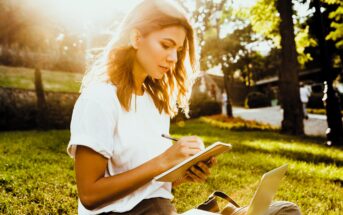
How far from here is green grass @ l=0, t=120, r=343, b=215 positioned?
16.1 feet

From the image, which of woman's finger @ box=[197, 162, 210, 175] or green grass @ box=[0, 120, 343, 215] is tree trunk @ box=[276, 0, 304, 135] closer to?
green grass @ box=[0, 120, 343, 215]

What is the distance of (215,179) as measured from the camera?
6.45 metres

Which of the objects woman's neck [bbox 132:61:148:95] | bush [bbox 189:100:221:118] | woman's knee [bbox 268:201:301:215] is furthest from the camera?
bush [bbox 189:100:221:118]

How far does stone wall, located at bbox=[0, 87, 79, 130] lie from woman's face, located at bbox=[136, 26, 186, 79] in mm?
12891

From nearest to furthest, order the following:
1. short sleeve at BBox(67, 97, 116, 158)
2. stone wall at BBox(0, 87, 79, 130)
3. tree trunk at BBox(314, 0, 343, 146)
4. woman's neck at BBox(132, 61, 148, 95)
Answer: short sleeve at BBox(67, 97, 116, 158), woman's neck at BBox(132, 61, 148, 95), tree trunk at BBox(314, 0, 343, 146), stone wall at BBox(0, 87, 79, 130)

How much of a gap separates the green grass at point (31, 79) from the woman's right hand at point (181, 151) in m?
14.8

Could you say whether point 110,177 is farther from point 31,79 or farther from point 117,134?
point 31,79

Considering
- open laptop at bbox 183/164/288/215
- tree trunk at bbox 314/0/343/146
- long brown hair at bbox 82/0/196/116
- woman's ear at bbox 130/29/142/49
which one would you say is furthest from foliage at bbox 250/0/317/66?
open laptop at bbox 183/164/288/215

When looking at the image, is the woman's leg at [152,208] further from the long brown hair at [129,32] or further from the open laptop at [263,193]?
the long brown hair at [129,32]

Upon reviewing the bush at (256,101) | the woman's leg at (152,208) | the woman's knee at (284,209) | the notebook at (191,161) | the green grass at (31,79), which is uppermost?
the green grass at (31,79)

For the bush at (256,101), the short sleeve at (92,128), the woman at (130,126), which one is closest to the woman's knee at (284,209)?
the woman at (130,126)

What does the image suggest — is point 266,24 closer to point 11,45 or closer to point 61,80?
point 61,80

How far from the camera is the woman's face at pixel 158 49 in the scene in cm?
240

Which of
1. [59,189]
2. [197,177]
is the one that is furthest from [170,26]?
[59,189]
